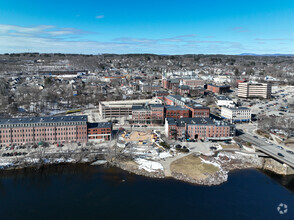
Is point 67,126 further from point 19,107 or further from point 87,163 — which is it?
point 19,107

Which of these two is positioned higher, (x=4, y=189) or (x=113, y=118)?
(x=113, y=118)

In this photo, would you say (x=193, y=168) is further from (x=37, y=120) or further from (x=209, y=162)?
(x=37, y=120)

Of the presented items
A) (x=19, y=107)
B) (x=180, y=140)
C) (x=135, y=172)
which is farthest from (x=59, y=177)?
(x=19, y=107)

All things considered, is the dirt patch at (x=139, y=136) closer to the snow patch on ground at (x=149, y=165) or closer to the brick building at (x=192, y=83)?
the snow patch on ground at (x=149, y=165)

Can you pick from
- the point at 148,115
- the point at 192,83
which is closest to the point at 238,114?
the point at 148,115

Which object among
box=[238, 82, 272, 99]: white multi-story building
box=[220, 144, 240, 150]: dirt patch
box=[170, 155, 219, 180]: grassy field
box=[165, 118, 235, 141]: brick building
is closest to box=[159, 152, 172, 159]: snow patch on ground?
box=[170, 155, 219, 180]: grassy field

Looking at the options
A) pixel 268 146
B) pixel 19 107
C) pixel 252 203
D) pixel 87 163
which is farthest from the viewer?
pixel 19 107

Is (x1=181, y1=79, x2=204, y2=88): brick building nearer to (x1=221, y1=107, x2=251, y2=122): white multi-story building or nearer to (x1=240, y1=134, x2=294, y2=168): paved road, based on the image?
(x1=221, y1=107, x2=251, y2=122): white multi-story building
